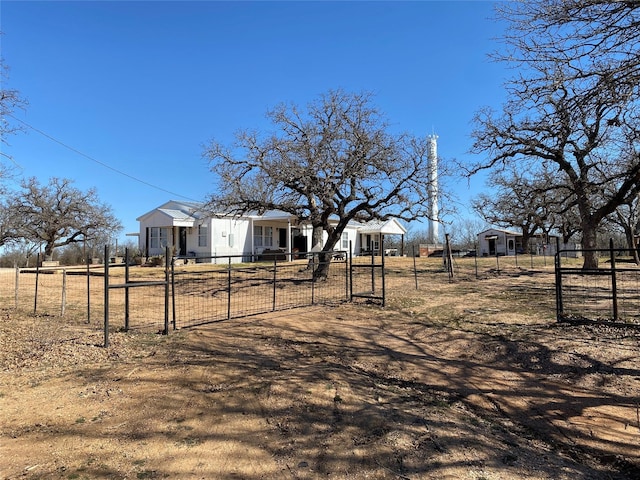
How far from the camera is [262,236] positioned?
30.8 m

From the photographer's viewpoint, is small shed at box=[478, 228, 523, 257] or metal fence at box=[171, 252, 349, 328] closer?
metal fence at box=[171, 252, 349, 328]

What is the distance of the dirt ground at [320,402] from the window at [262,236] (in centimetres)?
2179

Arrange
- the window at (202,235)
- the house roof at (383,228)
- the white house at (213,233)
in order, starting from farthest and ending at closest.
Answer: the house roof at (383,228), the window at (202,235), the white house at (213,233)

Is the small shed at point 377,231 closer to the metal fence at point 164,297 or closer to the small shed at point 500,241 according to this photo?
the small shed at point 500,241

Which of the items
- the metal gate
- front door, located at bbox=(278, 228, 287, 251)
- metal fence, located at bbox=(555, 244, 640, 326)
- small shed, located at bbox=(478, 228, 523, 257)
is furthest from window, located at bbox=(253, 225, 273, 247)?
small shed, located at bbox=(478, 228, 523, 257)

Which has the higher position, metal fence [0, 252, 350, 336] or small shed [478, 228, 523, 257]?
small shed [478, 228, 523, 257]

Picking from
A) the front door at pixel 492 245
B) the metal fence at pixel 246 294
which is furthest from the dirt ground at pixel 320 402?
the front door at pixel 492 245

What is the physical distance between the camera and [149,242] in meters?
30.1

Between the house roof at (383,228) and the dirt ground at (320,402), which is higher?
the house roof at (383,228)

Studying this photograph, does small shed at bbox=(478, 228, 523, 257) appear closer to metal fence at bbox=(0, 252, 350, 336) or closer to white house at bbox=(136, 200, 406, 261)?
white house at bbox=(136, 200, 406, 261)

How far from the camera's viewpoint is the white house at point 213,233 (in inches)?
1085

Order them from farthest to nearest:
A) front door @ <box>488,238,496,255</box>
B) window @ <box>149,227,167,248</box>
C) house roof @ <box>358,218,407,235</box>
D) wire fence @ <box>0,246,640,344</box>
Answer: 1. front door @ <box>488,238,496,255</box>
2. house roof @ <box>358,218,407,235</box>
3. window @ <box>149,227,167,248</box>
4. wire fence @ <box>0,246,640,344</box>

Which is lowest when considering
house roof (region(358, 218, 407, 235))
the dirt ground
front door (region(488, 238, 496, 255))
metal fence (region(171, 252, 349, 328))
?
the dirt ground

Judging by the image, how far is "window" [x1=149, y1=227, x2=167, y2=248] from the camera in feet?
96.9
